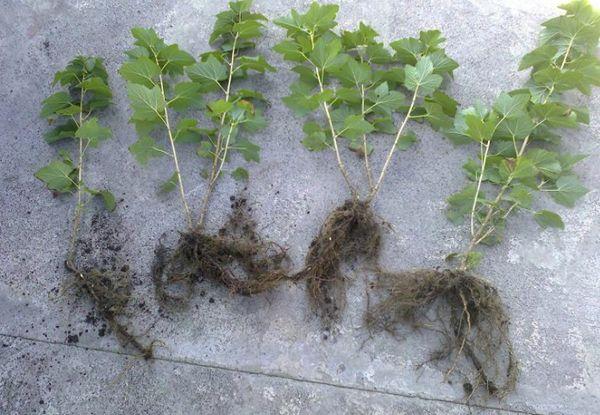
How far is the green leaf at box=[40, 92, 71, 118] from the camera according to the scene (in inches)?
75.7

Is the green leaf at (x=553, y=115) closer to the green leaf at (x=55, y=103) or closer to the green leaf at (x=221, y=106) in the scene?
the green leaf at (x=221, y=106)

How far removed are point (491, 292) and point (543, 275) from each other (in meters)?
0.22

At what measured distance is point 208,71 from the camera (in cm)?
192

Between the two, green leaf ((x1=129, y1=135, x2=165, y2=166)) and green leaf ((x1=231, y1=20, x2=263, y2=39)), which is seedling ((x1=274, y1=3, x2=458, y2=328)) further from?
green leaf ((x1=129, y1=135, x2=165, y2=166))

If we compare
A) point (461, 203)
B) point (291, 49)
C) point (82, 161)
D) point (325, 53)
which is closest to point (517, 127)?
point (461, 203)

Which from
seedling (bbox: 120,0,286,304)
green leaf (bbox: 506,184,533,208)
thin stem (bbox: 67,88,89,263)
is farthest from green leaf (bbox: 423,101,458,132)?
thin stem (bbox: 67,88,89,263)

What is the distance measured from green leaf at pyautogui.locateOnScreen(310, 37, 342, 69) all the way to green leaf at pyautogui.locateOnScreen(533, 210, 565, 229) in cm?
81

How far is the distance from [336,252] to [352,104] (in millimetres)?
518

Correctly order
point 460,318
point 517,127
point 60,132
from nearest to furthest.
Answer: point 460,318
point 517,127
point 60,132

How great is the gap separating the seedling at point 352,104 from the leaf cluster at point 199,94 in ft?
0.52

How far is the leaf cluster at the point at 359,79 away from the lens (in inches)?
72.6

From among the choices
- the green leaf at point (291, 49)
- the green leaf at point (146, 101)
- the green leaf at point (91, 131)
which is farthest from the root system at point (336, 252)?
the green leaf at point (91, 131)

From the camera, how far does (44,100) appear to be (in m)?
1.96

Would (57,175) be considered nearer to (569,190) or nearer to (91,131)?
(91,131)
